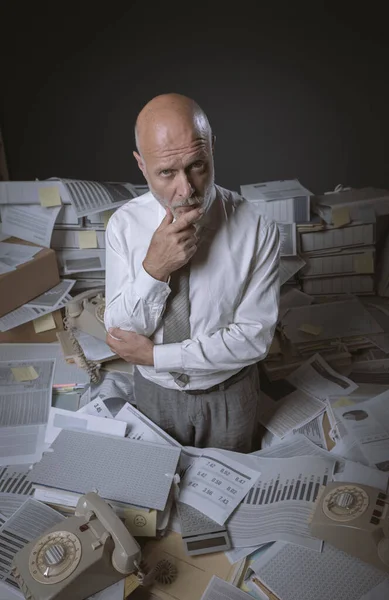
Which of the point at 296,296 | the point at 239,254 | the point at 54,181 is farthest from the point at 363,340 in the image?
the point at 54,181

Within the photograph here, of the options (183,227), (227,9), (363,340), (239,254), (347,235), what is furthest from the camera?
(227,9)

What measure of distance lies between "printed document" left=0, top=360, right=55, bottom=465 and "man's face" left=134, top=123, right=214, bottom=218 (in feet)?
3.29

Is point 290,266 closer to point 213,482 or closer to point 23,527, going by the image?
point 213,482

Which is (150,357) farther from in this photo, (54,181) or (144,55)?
(144,55)

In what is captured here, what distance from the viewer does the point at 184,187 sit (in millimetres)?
1283

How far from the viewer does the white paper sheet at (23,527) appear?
135 centimetres

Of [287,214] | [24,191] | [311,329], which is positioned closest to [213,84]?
[287,214]

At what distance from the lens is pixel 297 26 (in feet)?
10.0

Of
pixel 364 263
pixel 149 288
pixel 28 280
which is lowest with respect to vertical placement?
pixel 364 263

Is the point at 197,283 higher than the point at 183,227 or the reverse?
the reverse

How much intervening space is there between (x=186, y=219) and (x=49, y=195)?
1.30m

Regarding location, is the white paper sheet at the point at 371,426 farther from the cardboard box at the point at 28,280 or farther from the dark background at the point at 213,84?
the dark background at the point at 213,84

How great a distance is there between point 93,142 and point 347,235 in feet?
5.52

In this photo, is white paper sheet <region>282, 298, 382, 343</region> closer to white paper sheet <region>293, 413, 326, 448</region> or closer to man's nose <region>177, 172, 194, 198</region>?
white paper sheet <region>293, 413, 326, 448</region>
